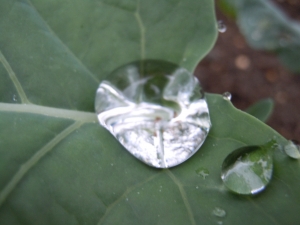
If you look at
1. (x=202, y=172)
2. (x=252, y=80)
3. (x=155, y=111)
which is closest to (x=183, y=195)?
(x=202, y=172)

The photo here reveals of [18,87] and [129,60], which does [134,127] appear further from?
[18,87]

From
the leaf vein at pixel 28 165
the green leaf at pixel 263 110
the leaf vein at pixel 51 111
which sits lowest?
the green leaf at pixel 263 110

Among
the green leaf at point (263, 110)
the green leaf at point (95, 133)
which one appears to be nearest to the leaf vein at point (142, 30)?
the green leaf at point (95, 133)

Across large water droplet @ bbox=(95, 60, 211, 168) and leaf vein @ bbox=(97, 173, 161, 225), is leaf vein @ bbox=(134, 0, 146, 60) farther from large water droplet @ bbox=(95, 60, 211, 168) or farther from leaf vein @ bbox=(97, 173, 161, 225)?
leaf vein @ bbox=(97, 173, 161, 225)

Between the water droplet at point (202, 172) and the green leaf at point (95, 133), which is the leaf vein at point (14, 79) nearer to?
the green leaf at point (95, 133)

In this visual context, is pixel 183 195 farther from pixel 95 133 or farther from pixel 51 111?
pixel 51 111

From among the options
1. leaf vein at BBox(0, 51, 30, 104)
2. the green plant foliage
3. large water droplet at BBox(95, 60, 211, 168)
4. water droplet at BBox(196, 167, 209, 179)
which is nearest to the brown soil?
the green plant foliage
